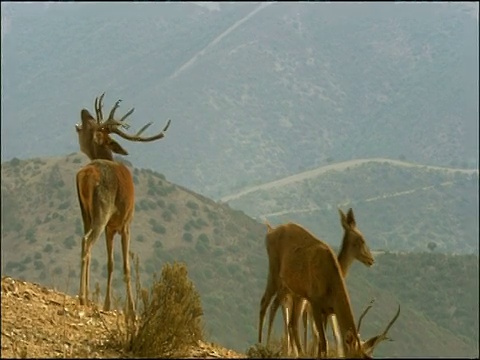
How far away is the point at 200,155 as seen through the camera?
188625mm

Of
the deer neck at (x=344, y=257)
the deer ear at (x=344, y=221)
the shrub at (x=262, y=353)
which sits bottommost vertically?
the shrub at (x=262, y=353)

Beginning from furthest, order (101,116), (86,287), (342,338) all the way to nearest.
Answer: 1. (101,116)
2. (86,287)
3. (342,338)

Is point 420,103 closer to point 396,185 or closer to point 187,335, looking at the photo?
point 396,185

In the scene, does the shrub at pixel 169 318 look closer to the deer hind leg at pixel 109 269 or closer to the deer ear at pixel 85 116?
the deer hind leg at pixel 109 269

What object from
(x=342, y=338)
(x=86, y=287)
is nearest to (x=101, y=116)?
(x=86, y=287)

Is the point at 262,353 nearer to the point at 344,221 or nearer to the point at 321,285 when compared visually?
the point at 321,285

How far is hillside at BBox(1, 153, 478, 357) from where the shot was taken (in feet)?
224

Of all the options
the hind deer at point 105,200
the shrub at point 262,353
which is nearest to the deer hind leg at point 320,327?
the shrub at point 262,353

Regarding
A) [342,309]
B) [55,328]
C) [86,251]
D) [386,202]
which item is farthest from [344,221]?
[386,202]

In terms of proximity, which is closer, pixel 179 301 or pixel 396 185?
pixel 179 301

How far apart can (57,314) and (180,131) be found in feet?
589

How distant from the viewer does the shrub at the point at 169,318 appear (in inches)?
404

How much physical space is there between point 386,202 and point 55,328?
419 feet

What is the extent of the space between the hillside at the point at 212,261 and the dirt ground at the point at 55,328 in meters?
49.2
